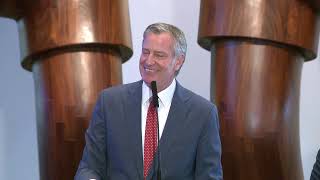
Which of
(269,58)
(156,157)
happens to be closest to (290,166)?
(269,58)

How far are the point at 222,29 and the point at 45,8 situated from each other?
1.43ft

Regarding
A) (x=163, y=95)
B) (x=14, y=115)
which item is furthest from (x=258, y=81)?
(x=14, y=115)

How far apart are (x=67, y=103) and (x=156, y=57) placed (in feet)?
1.15

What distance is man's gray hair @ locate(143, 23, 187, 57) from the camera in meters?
1.07

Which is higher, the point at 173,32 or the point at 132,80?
the point at 173,32

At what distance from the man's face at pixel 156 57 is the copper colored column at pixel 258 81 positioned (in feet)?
1.13

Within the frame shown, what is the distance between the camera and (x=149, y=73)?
1078mm

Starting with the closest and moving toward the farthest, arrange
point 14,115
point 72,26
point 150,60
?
point 150,60 → point 72,26 → point 14,115

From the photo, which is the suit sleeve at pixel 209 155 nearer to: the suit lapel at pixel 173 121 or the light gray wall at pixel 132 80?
the suit lapel at pixel 173 121

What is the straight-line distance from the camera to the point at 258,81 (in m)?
1.38

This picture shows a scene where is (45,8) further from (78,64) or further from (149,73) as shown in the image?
(149,73)

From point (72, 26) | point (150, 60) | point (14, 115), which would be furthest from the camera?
point (14, 115)

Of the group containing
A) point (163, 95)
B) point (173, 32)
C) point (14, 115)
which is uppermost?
point (173, 32)

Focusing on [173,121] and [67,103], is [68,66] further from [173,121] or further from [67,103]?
[173,121]
